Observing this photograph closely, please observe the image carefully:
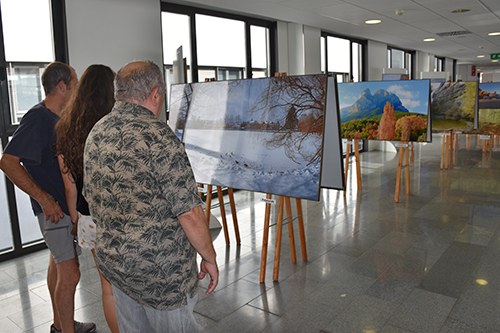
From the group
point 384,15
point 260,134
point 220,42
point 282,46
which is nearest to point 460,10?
point 384,15

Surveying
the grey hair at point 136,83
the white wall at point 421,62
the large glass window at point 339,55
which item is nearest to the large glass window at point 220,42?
the large glass window at point 339,55

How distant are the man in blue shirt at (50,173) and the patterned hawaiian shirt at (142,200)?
0.86 m

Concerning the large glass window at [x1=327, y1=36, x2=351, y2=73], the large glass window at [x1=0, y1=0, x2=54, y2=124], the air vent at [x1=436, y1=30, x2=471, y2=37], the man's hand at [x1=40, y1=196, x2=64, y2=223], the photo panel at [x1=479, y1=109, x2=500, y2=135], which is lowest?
the man's hand at [x1=40, y1=196, x2=64, y2=223]

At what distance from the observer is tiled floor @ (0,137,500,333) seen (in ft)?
9.20

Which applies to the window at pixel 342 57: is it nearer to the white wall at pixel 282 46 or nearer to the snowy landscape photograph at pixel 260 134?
the white wall at pixel 282 46

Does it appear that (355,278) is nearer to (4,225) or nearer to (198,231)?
(198,231)

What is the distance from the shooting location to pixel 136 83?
162 centimetres

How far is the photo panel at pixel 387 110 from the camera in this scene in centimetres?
560

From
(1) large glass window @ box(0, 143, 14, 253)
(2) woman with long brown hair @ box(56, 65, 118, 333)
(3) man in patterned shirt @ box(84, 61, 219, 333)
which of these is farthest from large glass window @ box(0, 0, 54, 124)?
(3) man in patterned shirt @ box(84, 61, 219, 333)

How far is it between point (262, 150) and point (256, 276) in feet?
3.51

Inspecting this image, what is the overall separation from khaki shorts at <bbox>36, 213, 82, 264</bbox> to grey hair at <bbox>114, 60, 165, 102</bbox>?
3.67 feet

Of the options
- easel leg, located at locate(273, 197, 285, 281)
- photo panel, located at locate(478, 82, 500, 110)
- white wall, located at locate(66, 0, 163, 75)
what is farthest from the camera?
photo panel, located at locate(478, 82, 500, 110)

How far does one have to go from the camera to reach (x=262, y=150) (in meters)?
3.26

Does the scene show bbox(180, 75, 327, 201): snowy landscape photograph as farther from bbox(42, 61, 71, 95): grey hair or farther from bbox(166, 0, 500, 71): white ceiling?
bbox(166, 0, 500, 71): white ceiling
